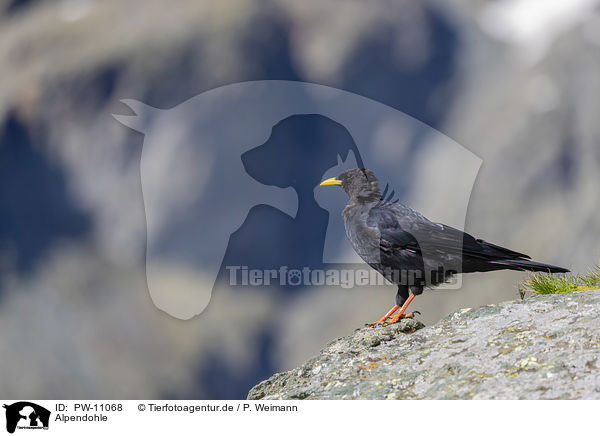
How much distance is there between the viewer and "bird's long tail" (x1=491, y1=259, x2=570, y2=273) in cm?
580

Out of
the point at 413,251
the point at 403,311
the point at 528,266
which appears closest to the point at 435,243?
the point at 413,251

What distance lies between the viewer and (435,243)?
6.35 m

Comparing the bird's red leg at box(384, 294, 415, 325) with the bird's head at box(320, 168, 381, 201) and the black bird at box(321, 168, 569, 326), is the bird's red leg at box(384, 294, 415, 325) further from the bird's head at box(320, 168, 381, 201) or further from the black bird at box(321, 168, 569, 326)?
the bird's head at box(320, 168, 381, 201)

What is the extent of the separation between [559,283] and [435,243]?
5.35 ft

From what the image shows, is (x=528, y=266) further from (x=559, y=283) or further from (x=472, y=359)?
(x=472, y=359)

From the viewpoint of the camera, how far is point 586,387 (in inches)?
159

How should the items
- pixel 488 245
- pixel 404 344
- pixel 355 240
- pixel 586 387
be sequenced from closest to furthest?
1. pixel 586 387
2. pixel 404 344
3. pixel 488 245
4. pixel 355 240

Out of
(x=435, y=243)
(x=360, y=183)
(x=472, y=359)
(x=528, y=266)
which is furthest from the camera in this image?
(x=360, y=183)
